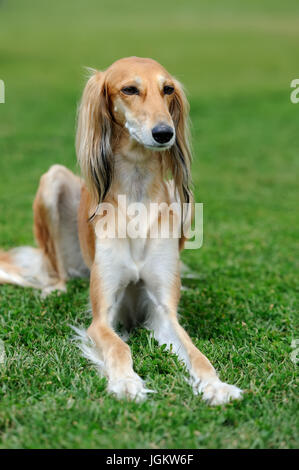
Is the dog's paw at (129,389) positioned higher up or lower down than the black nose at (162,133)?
lower down

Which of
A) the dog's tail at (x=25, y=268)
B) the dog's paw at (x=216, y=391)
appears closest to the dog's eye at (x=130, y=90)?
the dog's paw at (x=216, y=391)

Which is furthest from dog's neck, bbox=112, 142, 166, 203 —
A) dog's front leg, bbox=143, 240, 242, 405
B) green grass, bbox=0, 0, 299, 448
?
green grass, bbox=0, 0, 299, 448

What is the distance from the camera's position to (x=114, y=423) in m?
2.89

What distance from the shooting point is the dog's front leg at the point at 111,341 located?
3230 mm

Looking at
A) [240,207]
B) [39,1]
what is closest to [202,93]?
[240,207]

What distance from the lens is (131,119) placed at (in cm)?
381

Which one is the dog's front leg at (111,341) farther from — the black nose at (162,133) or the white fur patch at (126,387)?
the black nose at (162,133)

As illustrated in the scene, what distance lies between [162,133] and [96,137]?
67 cm

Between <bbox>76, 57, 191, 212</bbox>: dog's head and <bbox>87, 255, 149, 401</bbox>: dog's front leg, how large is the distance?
0.56 meters

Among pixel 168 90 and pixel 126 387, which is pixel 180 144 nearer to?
pixel 168 90

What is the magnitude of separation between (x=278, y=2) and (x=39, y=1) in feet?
57.8

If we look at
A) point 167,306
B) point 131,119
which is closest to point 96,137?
point 131,119

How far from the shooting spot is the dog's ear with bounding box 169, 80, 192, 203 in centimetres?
429

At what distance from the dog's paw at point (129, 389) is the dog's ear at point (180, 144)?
1603 millimetres
